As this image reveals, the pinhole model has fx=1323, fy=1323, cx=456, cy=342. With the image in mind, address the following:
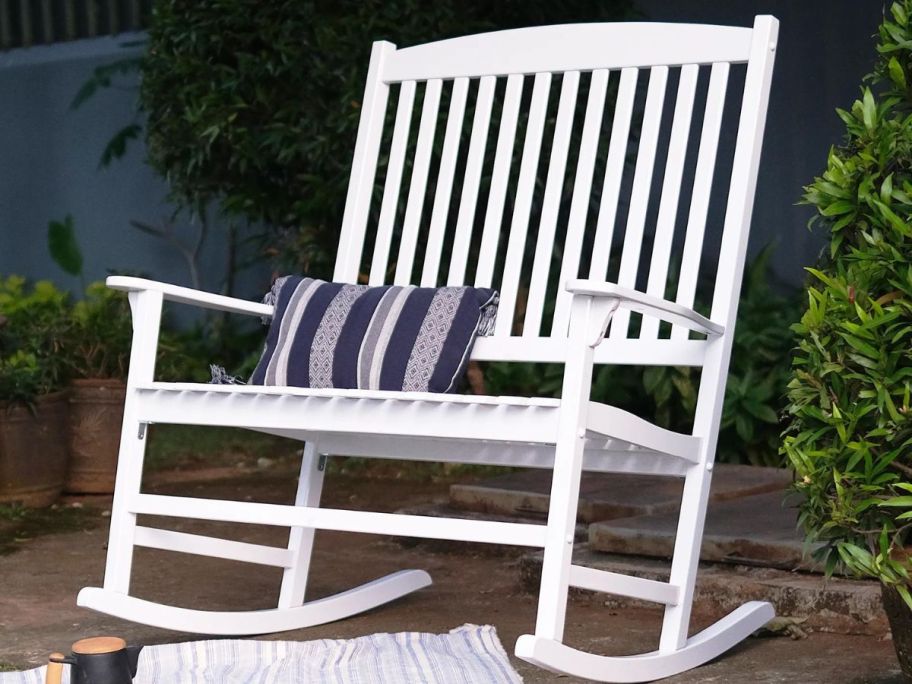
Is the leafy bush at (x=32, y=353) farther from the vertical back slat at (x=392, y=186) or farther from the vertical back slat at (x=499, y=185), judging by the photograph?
the vertical back slat at (x=499, y=185)

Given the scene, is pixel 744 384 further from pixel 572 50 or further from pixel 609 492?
pixel 572 50

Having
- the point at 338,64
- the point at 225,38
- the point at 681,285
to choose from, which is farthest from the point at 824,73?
the point at 681,285

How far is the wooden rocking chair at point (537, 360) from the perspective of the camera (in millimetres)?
1916

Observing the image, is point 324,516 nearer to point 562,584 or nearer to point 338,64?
point 562,584

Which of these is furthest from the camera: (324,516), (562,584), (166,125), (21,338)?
(166,125)

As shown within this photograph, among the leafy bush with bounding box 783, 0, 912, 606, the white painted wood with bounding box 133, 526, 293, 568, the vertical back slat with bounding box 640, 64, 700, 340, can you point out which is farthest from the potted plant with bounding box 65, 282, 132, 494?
the leafy bush with bounding box 783, 0, 912, 606

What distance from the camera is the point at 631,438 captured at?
1.98 metres

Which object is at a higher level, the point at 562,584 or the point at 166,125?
the point at 166,125

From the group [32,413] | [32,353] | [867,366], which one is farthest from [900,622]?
[32,353]

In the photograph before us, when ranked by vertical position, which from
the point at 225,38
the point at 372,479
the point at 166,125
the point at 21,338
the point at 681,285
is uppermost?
the point at 225,38

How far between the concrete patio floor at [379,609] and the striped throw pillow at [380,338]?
A: 49 cm

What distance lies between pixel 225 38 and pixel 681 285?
2.24 m

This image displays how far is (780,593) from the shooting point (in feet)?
8.02

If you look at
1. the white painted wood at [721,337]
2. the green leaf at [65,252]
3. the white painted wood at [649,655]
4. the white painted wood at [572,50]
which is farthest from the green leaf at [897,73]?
the green leaf at [65,252]
